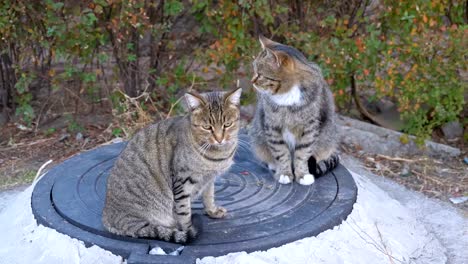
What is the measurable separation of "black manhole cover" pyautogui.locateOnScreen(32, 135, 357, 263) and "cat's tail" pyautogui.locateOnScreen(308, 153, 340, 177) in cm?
4

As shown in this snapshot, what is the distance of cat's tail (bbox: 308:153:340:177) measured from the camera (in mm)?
4316

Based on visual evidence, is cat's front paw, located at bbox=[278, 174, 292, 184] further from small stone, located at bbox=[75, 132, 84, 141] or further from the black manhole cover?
small stone, located at bbox=[75, 132, 84, 141]

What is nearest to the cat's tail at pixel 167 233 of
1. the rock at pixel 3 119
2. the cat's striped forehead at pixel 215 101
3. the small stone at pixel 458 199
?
the cat's striped forehead at pixel 215 101

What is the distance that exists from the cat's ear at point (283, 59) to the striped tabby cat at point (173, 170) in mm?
659

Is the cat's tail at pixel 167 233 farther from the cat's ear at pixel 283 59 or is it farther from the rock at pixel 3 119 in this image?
the rock at pixel 3 119

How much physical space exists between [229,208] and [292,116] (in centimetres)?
80

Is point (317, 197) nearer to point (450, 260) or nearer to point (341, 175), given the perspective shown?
point (341, 175)

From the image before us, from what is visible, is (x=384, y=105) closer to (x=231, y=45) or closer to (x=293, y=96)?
(x=231, y=45)

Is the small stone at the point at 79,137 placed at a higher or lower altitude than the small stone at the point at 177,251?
lower

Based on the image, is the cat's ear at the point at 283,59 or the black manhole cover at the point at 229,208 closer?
the black manhole cover at the point at 229,208

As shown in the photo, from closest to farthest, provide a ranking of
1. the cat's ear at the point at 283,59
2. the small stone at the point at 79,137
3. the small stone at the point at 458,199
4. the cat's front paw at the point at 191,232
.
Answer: the cat's front paw at the point at 191,232, the cat's ear at the point at 283,59, the small stone at the point at 458,199, the small stone at the point at 79,137

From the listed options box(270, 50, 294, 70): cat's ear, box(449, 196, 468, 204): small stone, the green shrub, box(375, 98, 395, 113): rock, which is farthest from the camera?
box(375, 98, 395, 113): rock

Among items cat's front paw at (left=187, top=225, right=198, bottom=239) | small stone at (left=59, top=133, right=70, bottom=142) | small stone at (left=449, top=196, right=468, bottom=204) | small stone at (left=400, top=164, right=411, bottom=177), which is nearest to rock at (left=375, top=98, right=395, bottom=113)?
small stone at (left=400, top=164, right=411, bottom=177)

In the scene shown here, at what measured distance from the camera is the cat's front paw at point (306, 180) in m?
4.19
